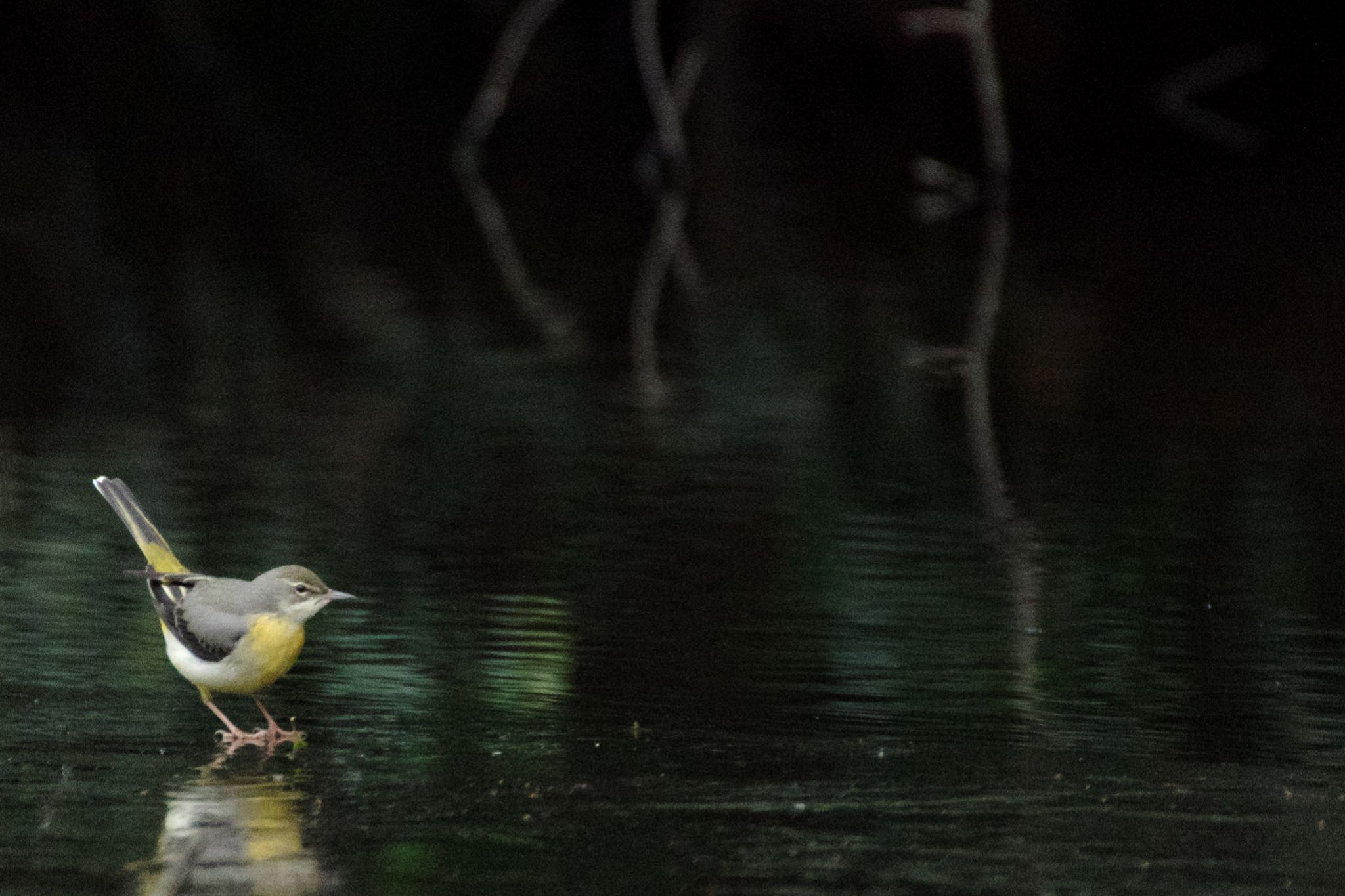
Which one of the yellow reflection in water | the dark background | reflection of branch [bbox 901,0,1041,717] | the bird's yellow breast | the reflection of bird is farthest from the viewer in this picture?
the dark background

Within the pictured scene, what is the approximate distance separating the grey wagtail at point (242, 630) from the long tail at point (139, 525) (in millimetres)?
545

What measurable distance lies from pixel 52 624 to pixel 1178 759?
3.87 m

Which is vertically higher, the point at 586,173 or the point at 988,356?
the point at 586,173

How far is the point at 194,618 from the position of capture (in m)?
7.32

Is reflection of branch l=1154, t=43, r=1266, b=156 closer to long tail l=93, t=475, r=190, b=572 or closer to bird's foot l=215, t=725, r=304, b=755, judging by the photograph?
long tail l=93, t=475, r=190, b=572

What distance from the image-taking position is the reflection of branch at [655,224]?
52.6 ft

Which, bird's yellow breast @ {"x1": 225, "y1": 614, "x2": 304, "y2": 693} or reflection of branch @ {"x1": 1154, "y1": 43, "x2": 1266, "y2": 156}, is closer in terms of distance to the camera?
bird's yellow breast @ {"x1": 225, "y1": 614, "x2": 304, "y2": 693}

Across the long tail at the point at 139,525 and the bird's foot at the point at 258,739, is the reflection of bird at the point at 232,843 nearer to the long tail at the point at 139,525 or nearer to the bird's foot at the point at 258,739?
the bird's foot at the point at 258,739

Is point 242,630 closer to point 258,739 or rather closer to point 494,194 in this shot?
point 258,739

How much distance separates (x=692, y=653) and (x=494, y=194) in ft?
64.9

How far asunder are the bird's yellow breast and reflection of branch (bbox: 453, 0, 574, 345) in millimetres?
9538

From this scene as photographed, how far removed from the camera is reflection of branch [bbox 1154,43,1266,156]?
118ft

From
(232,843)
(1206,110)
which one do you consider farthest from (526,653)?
(1206,110)

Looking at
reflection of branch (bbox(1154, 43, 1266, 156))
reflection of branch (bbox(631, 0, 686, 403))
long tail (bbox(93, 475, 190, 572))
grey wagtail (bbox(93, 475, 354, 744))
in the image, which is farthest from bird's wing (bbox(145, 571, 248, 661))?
reflection of branch (bbox(1154, 43, 1266, 156))
